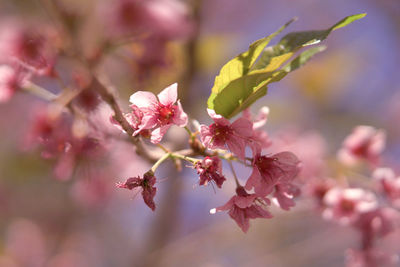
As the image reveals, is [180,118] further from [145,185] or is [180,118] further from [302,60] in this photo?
[302,60]

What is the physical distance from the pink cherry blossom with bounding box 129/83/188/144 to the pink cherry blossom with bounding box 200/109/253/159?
0.07 meters

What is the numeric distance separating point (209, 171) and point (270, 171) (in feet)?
0.53

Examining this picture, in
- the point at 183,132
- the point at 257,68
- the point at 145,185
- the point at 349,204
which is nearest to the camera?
the point at 145,185

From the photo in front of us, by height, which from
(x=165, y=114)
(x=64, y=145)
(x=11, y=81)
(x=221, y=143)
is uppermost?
(x=11, y=81)

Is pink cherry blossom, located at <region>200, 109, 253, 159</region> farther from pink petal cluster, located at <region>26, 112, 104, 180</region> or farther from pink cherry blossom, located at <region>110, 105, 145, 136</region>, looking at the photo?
pink petal cluster, located at <region>26, 112, 104, 180</region>

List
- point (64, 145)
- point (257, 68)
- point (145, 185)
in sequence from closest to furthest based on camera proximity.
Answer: point (145, 185)
point (257, 68)
point (64, 145)

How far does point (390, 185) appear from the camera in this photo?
132cm

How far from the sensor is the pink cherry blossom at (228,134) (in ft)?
2.88

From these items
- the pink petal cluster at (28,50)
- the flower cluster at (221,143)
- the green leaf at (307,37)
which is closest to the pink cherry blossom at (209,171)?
the flower cluster at (221,143)

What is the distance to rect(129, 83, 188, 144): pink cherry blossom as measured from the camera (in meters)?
0.87

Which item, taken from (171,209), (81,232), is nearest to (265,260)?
(171,209)

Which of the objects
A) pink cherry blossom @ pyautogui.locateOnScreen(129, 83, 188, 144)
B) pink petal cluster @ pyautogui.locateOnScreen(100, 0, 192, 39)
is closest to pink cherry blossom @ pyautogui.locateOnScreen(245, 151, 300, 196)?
pink cherry blossom @ pyautogui.locateOnScreen(129, 83, 188, 144)

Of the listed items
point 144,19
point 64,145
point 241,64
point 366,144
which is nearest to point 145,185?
point 241,64

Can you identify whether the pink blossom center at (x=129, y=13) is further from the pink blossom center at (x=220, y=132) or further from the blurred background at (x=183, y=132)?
the pink blossom center at (x=220, y=132)
